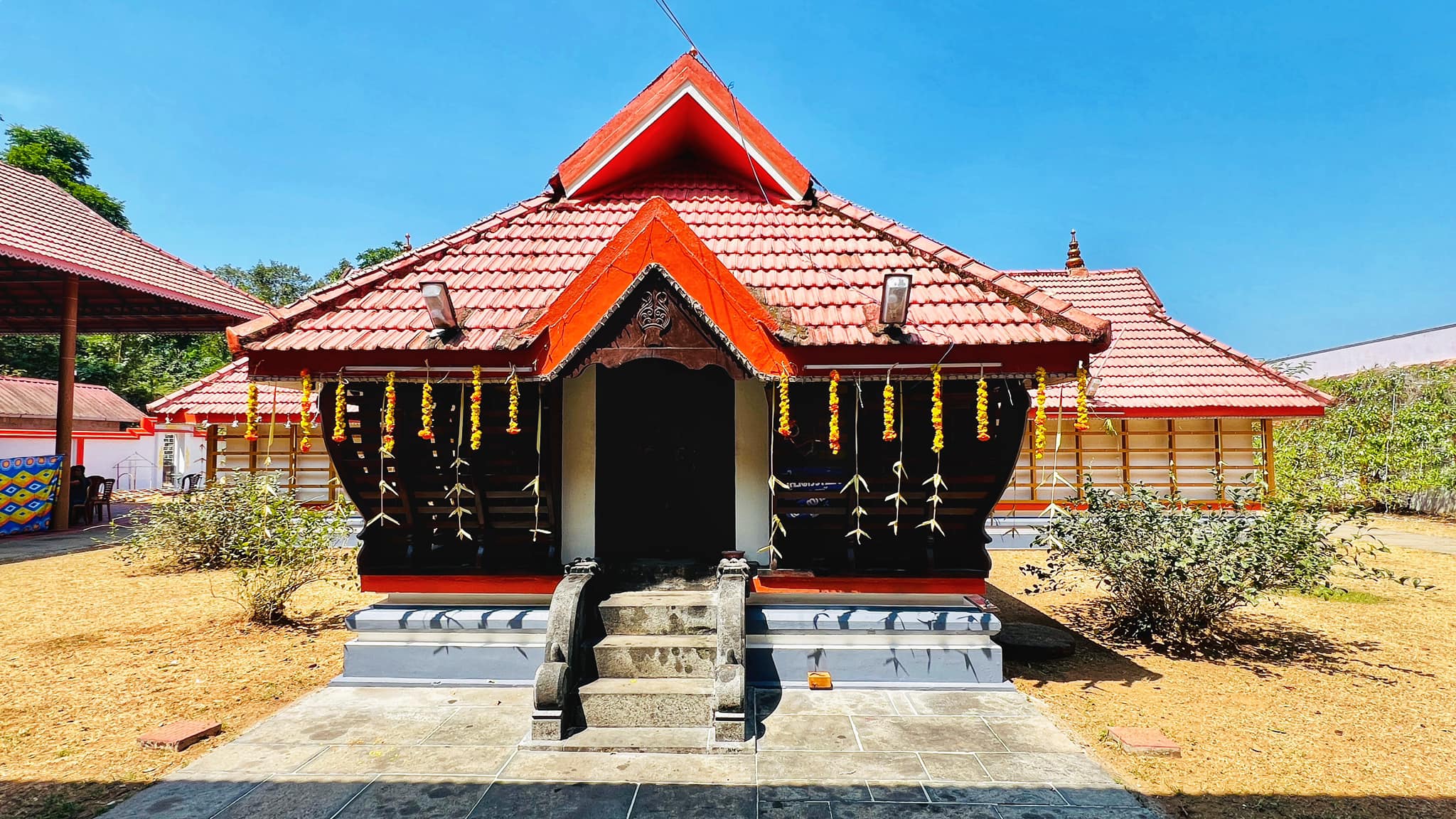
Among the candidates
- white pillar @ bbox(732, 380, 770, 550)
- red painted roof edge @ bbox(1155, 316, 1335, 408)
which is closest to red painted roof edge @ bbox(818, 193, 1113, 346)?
white pillar @ bbox(732, 380, 770, 550)

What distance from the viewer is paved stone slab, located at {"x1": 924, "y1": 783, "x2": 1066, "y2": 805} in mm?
3408

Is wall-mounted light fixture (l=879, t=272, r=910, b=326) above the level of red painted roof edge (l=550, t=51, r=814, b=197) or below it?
below

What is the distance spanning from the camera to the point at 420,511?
5.36 m

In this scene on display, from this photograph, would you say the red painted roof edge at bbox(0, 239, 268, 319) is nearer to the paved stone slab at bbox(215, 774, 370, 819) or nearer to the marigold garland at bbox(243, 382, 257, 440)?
the marigold garland at bbox(243, 382, 257, 440)

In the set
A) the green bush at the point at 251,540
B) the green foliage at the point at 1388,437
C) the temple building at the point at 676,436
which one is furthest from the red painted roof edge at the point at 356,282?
the green foliage at the point at 1388,437

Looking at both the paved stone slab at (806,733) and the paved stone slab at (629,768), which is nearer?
the paved stone slab at (629,768)

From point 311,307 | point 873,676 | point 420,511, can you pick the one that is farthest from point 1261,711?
point 311,307

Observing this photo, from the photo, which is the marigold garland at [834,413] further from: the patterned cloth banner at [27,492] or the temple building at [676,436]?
the patterned cloth banner at [27,492]

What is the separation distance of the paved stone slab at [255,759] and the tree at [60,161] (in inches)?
→ 1282

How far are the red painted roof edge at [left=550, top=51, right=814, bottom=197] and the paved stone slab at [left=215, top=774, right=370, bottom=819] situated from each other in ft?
17.3

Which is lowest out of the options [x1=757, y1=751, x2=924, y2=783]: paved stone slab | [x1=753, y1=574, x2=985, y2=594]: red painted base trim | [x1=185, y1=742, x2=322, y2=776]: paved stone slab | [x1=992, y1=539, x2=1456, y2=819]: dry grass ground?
[x1=992, y1=539, x2=1456, y2=819]: dry grass ground

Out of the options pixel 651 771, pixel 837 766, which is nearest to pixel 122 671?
pixel 651 771

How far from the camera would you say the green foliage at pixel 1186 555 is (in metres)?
5.70

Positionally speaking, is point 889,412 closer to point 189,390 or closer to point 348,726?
point 348,726
